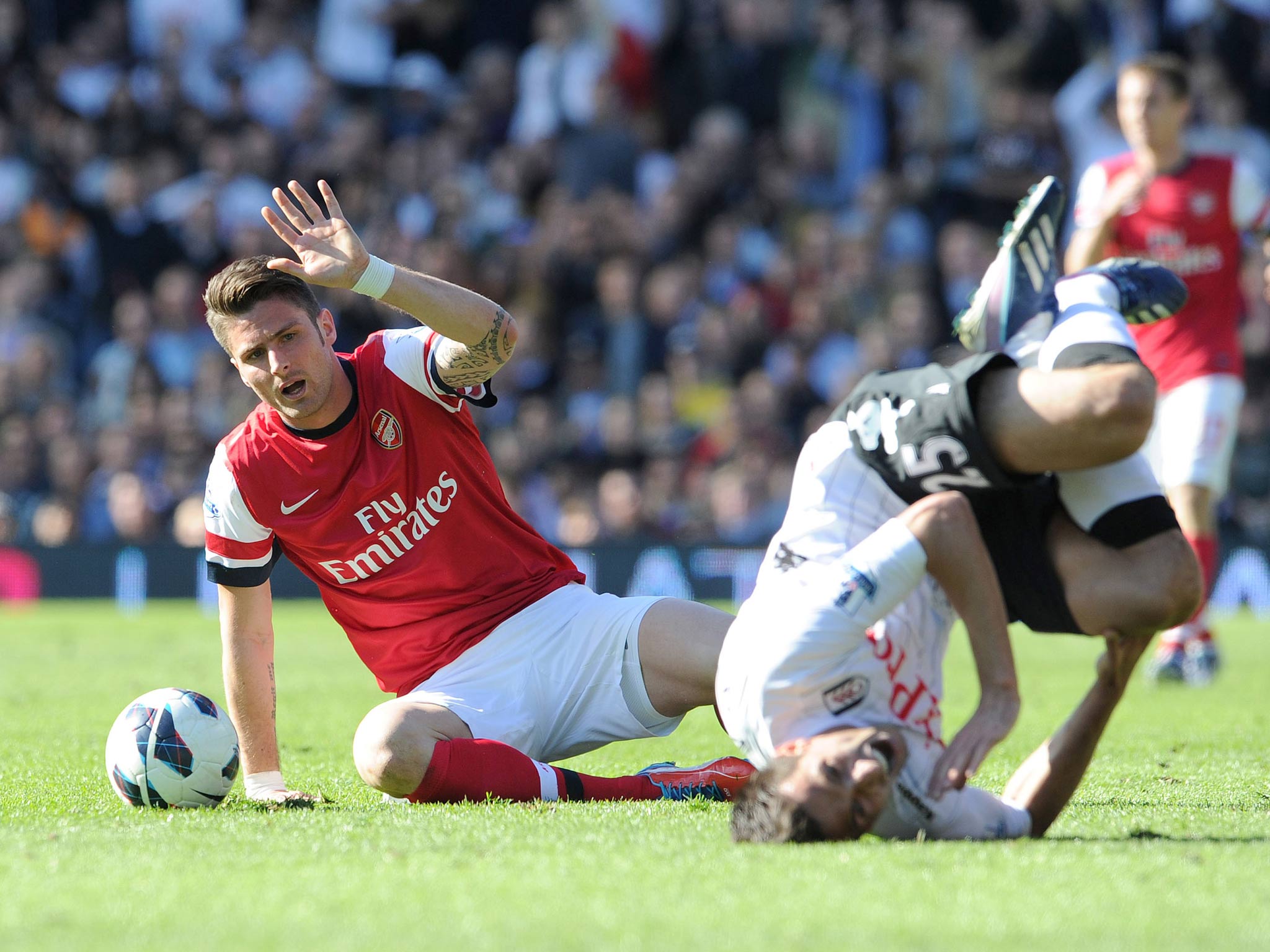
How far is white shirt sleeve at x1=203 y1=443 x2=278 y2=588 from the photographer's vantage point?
527cm

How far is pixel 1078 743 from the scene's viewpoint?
4145 mm

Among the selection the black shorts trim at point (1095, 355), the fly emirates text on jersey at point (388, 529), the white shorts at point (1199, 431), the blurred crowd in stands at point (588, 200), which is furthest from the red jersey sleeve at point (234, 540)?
the blurred crowd in stands at point (588, 200)

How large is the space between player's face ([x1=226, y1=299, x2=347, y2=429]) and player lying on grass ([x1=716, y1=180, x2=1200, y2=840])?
1.73 metres

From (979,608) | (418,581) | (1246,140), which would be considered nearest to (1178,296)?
(979,608)

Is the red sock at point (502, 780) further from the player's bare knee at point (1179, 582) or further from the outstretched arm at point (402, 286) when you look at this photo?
the player's bare knee at point (1179, 582)

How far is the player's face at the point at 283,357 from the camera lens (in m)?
5.12

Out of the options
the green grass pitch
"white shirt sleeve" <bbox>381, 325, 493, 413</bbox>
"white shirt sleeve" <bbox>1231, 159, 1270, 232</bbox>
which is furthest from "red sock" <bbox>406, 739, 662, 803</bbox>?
"white shirt sleeve" <bbox>1231, 159, 1270, 232</bbox>

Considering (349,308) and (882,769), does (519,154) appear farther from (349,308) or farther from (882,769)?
(882,769)

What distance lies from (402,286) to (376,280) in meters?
0.09

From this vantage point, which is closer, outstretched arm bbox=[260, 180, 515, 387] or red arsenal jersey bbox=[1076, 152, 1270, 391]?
outstretched arm bbox=[260, 180, 515, 387]

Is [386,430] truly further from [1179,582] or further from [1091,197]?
[1091,197]

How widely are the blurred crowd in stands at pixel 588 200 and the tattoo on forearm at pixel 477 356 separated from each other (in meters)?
9.41

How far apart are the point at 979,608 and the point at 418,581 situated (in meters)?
2.19

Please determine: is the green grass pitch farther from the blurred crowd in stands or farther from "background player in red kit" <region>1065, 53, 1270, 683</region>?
the blurred crowd in stands
